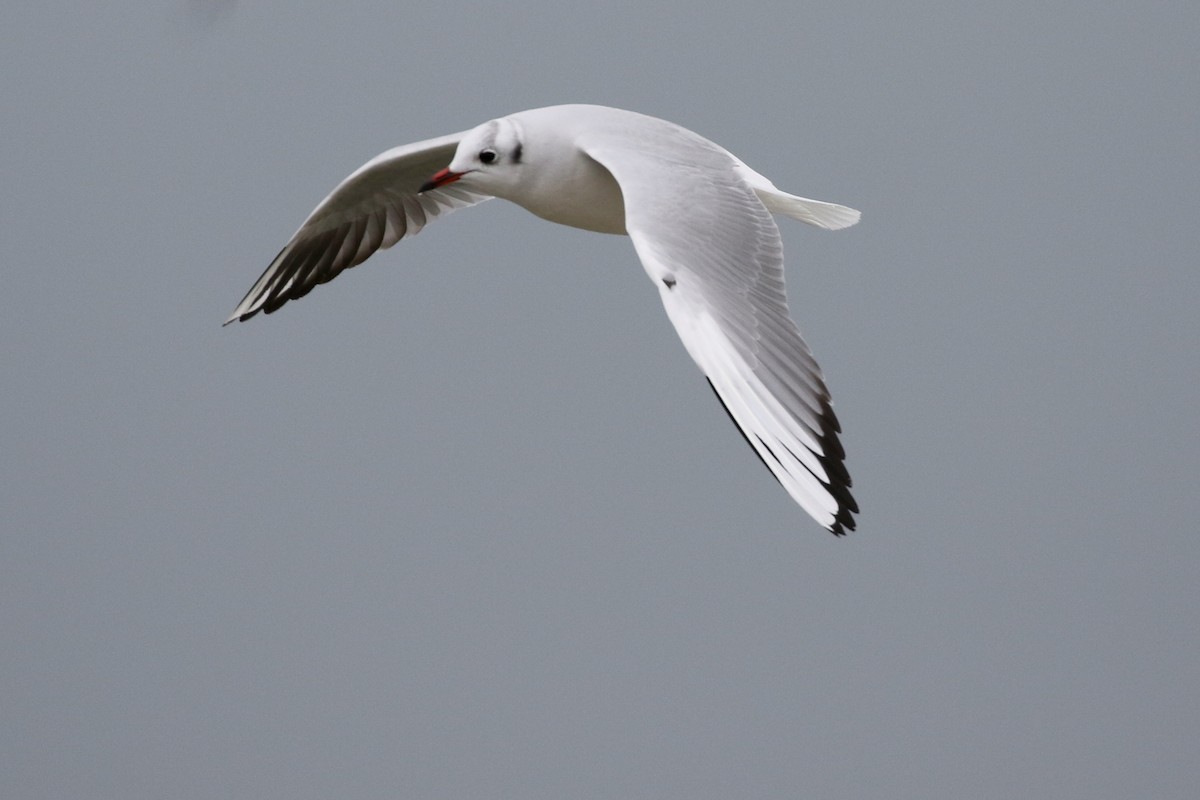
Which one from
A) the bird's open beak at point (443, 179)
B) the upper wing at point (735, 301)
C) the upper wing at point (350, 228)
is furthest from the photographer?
the upper wing at point (350, 228)

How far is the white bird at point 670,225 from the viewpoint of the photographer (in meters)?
1.55

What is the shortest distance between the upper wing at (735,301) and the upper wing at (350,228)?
534mm

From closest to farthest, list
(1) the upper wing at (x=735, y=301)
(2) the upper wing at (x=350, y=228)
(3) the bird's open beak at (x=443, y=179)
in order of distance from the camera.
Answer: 1. (1) the upper wing at (x=735, y=301)
2. (3) the bird's open beak at (x=443, y=179)
3. (2) the upper wing at (x=350, y=228)

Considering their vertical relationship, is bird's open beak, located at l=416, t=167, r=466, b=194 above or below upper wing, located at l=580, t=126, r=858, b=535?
above

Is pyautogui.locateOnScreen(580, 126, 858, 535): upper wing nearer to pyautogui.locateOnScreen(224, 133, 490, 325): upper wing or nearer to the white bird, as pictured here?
the white bird

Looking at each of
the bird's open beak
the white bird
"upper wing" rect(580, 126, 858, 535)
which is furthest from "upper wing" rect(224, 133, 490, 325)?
"upper wing" rect(580, 126, 858, 535)

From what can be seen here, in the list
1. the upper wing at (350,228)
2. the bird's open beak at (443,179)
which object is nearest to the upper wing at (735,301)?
the bird's open beak at (443,179)

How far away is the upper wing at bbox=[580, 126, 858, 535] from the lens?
1.52 meters

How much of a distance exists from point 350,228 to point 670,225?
0.84 metres

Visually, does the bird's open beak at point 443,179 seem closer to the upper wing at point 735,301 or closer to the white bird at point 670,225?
the white bird at point 670,225

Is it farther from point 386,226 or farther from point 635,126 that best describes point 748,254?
point 386,226

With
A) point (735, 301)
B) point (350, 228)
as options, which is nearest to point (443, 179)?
point (350, 228)

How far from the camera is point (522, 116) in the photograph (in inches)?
80.4

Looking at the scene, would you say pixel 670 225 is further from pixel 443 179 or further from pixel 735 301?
pixel 443 179
